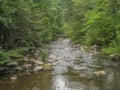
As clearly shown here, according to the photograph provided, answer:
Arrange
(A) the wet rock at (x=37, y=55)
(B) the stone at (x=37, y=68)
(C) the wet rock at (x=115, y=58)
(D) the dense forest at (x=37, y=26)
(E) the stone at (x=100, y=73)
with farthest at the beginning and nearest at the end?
(A) the wet rock at (x=37, y=55) → (C) the wet rock at (x=115, y=58) → (B) the stone at (x=37, y=68) → (D) the dense forest at (x=37, y=26) → (E) the stone at (x=100, y=73)

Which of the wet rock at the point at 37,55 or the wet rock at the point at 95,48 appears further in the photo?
the wet rock at the point at 95,48

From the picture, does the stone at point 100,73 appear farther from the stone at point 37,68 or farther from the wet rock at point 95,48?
the wet rock at point 95,48

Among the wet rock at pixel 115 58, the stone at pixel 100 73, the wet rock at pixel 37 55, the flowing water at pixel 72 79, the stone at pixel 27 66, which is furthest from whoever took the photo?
the wet rock at pixel 37 55

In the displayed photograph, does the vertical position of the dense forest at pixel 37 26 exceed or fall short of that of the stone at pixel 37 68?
it exceeds it

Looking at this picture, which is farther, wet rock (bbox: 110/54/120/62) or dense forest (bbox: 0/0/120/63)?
wet rock (bbox: 110/54/120/62)

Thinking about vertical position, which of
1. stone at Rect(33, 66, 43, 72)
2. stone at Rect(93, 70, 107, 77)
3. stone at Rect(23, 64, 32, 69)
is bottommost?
stone at Rect(93, 70, 107, 77)

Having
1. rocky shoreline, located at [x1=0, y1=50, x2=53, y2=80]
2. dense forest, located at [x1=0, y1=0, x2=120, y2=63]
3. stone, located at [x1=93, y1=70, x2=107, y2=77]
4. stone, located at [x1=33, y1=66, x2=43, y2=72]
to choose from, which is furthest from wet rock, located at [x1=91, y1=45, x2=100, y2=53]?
stone, located at [x1=33, y1=66, x2=43, y2=72]

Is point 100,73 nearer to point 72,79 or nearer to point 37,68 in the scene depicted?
point 72,79

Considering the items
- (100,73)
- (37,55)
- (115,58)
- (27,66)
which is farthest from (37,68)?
(115,58)

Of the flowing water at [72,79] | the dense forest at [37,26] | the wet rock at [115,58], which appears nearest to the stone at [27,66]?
the dense forest at [37,26]

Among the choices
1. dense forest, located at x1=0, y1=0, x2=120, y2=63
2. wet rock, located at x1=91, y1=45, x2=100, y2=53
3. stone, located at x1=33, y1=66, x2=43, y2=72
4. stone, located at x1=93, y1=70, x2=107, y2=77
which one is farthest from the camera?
wet rock, located at x1=91, y1=45, x2=100, y2=53

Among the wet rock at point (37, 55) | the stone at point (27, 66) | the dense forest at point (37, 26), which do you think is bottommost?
the wet rock at point (37, 55)

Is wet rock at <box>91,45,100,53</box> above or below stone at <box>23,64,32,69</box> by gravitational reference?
below

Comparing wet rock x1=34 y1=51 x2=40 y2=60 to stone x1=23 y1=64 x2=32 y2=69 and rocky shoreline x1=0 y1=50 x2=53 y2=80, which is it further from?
stone x1=23 y1=64 x2=32 y2=69
